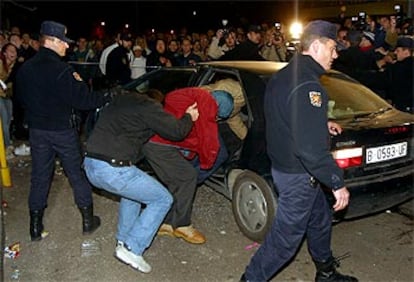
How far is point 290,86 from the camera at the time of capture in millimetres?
3002

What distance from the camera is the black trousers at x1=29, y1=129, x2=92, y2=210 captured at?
4195 mm

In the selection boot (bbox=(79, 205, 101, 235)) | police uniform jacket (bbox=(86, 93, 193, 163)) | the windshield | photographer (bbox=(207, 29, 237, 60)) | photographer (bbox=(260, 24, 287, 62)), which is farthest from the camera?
photographer (bbox=(260, 24, 287, 62))

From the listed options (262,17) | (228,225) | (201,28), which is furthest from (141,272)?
(201,28)

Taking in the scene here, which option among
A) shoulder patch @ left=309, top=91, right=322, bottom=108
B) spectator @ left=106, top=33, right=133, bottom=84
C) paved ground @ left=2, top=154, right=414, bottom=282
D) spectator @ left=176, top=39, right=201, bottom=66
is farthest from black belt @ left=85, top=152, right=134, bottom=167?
spectator @ left=176, top=39, right=201, bottom=66

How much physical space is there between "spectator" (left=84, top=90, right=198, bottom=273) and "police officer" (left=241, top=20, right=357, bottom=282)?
0.75 metres

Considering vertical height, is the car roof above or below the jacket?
above

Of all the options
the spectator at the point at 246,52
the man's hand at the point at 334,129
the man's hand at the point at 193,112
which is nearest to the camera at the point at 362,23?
the spectator at the point at 246,52

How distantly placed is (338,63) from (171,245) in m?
4.36

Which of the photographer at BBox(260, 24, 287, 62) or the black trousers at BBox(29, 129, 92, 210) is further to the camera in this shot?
the photographer at BBox(260, 24, 287, 62)

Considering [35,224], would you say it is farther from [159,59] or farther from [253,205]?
[159,59]

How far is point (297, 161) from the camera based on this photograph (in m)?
3.12

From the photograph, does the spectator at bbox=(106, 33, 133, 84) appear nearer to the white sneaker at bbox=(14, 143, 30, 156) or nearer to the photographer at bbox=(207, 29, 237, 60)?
the white sneaker at bbox=(14, 143, 30, 156)

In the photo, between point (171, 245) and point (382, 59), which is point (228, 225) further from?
point (382, 59)

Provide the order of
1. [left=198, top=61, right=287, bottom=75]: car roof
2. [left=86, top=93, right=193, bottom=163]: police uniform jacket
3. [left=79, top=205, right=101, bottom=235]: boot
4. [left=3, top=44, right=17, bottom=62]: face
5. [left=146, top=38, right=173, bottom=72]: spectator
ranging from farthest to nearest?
1. [left=146, top=38, right=173, bottom=72]: spectator
2. [left=3, top=44, right=17, bottom=62]: face
3. [left=198, top=61, right=287, bottom=75]: car roof
4. [left=79, top=205, right=101, bottom=235]: boot
5. [left=86, top=93, right=193, bottom=163]: police uniform jacket
